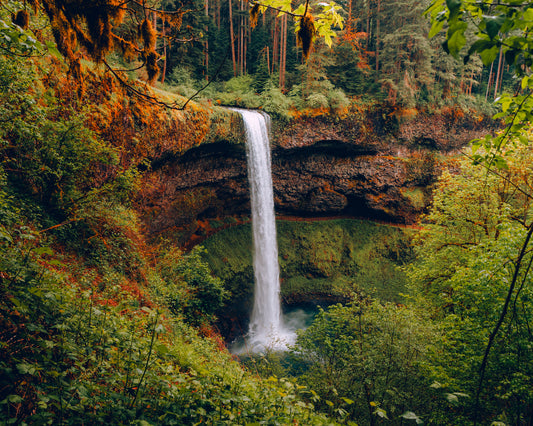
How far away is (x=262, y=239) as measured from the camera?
716 inches

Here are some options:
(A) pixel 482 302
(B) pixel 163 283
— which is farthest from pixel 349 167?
(B) pixel 163 283

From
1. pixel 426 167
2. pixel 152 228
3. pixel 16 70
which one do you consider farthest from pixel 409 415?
pixel 426 167

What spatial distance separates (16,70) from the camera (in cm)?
443

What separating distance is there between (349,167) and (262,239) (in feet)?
30.1

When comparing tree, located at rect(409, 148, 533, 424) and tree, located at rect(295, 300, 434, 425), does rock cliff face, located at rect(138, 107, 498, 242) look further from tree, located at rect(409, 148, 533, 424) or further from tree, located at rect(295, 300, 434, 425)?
tree, located at rect(295, 300, 434, 425)

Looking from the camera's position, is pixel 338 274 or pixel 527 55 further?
pixel 338 274

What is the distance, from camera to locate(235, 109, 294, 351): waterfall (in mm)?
16234

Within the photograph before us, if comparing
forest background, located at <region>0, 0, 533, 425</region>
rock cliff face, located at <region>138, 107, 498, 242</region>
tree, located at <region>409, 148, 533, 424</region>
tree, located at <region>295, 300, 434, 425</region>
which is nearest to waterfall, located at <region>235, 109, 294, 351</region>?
rock cliff face, located at <region>138, 107, 498, 242</region>

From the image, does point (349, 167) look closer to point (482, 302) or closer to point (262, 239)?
point (262, 239)

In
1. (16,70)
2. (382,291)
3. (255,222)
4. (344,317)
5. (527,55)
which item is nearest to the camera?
(527,55)

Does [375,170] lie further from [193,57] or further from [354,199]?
[193,57]

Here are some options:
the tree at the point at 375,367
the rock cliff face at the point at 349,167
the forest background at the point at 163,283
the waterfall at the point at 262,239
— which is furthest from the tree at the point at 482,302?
the rock cliff face at the point at 349,167

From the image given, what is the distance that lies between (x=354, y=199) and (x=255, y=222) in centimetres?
939

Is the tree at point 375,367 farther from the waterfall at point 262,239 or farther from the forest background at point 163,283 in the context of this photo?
the waterfall at point 262,239
